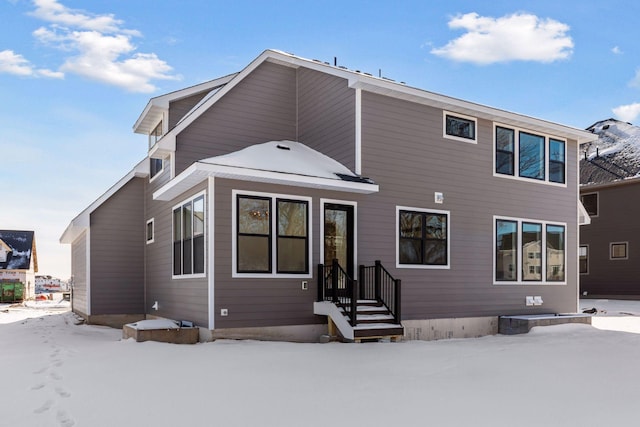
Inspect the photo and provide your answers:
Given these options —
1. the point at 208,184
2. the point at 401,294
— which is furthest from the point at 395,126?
the point at 208,184

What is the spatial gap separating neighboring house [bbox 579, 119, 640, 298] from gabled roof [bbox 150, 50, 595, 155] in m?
13.2

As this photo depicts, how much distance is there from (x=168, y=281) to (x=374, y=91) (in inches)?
247

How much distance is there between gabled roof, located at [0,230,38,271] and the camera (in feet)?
109

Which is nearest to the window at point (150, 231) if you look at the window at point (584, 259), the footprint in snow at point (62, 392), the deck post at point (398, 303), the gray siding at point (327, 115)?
the gray siding at point (327, 115)

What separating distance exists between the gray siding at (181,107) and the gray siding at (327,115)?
2726mm

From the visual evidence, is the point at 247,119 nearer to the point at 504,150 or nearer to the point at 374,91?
the point at 374,91

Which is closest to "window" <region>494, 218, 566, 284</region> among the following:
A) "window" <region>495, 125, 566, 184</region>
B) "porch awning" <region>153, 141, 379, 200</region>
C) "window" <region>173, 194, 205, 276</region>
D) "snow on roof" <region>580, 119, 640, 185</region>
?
"window" <region>495, 125, 566, 184</region>

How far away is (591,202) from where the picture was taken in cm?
2591

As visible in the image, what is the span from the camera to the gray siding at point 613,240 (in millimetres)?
23891

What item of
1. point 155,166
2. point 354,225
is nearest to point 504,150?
point 354,225

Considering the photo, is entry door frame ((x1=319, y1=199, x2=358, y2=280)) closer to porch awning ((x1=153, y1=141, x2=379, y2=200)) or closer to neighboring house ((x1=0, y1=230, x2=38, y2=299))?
porch awning ((x1=153, y1=141, x2=379, y2=200))

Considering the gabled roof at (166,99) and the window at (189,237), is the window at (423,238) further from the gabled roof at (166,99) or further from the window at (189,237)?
the gabled roof at (166,99)

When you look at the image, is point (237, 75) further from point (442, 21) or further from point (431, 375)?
point (431, 375)

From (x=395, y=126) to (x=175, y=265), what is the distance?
5644 mm
